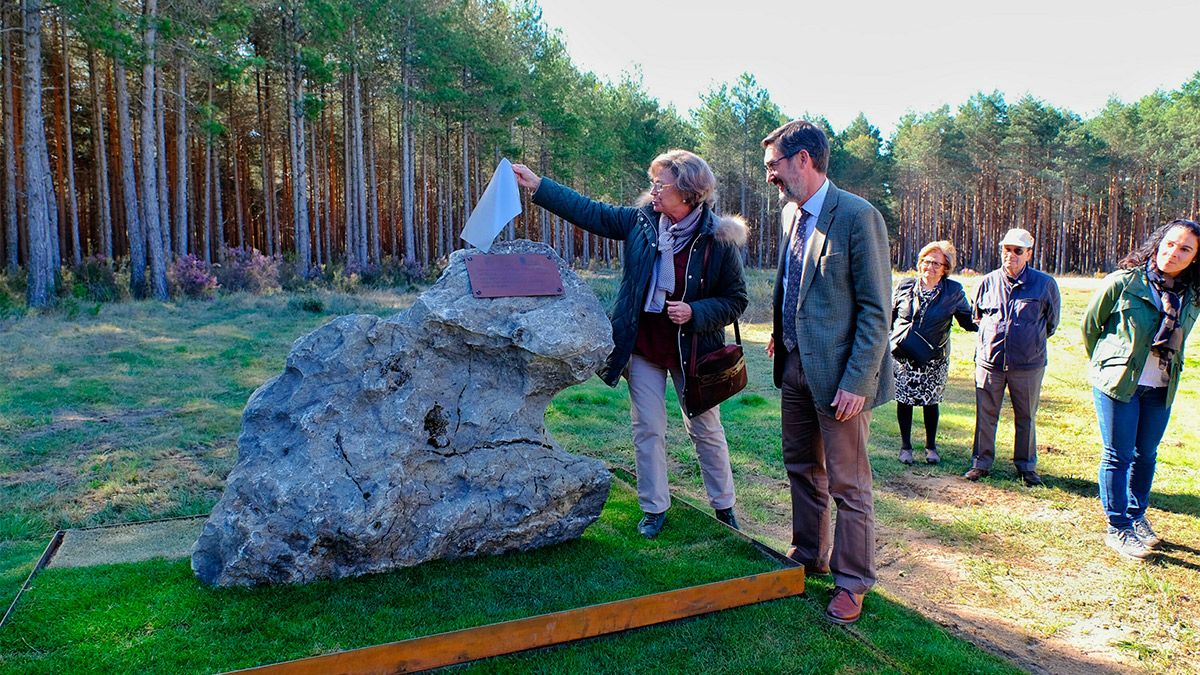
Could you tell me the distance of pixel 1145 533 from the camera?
468 centimetres

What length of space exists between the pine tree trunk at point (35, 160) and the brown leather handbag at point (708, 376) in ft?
46.1

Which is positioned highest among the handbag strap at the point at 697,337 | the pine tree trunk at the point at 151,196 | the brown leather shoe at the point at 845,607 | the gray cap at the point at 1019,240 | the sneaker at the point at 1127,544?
the pine tree trunk at the point at 151,196

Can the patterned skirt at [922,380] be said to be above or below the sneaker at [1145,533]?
above

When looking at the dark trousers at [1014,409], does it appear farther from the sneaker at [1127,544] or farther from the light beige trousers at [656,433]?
the light beige trousers at [656,433]

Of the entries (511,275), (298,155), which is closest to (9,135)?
(298,155)

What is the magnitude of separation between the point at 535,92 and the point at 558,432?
1005 inches

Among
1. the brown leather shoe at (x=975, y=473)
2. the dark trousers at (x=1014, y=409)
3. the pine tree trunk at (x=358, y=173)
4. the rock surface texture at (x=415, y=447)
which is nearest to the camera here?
the rock surface texture at (x=415, y=447)

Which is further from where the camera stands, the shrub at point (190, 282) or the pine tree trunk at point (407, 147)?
the pine tree trunk at point (407, 147)

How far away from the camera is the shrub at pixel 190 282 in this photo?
1703 cm

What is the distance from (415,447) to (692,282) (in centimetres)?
167

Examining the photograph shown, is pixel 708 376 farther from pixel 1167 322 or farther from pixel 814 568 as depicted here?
pixel 1167 322

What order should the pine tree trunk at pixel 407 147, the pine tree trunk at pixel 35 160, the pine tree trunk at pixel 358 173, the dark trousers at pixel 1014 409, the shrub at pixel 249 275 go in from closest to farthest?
the dark trousers at pixel 1014 409, the pine tree trunk at pixel 35 160, the shrub at pixel 249 275, the pine tree trunk at pixel 358 173, the pine tree trunk at pixel 407 147

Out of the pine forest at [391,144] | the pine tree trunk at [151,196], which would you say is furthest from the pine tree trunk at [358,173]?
the pine tree trunk at [151,196]

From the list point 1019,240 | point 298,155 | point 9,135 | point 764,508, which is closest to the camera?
point 764,508
